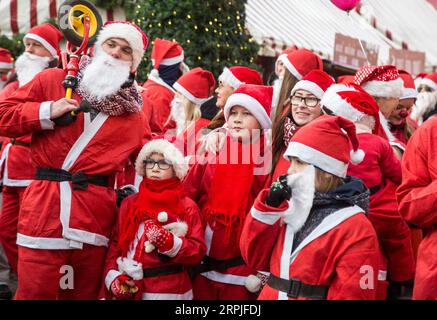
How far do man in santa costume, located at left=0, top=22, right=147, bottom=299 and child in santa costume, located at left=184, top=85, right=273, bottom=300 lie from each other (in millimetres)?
682

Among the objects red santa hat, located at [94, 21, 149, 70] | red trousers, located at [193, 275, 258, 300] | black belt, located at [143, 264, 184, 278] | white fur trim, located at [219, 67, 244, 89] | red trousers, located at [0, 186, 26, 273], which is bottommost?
red trousers, located at [0, 186, 26, 273]

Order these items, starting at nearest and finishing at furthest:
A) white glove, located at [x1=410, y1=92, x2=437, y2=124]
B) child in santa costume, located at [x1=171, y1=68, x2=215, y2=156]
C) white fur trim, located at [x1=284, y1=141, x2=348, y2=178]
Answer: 1. white fur trim, located at [x1=284, y1=141, x2=348, y2=178]
2. child in santa costume, located at [x1=171, y1=68, x2=215, y2=156]
3. white glove, located at [x1=410, y1=92, x2=437, y2=124]

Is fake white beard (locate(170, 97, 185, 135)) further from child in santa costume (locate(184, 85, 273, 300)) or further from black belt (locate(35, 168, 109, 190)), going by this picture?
black belt (locate(35, 168, 109, 190))

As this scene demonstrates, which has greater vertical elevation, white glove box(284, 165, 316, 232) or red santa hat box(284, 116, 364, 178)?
red santa hat box(284, 116, 364, 178)

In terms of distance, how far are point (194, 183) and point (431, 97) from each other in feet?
15.7

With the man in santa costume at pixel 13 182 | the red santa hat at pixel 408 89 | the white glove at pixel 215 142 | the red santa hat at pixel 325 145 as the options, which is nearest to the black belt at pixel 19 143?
the man in santa costume at pixel 13 182

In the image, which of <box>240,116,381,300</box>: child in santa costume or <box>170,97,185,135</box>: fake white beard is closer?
<box>240,116,381,300</box>: child in santa costume

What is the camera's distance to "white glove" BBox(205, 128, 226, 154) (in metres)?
5.00

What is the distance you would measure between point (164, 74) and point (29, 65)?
1.58 metres

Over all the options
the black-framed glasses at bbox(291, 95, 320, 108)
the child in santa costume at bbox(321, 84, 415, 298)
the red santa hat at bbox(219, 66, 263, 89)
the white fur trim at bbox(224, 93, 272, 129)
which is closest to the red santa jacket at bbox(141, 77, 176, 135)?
the red santa hat at bbox(219, 66, 263, 89)

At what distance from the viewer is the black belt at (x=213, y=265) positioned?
492cm

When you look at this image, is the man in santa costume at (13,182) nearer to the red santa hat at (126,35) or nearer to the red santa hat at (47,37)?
the red santa hat at (47,37)
